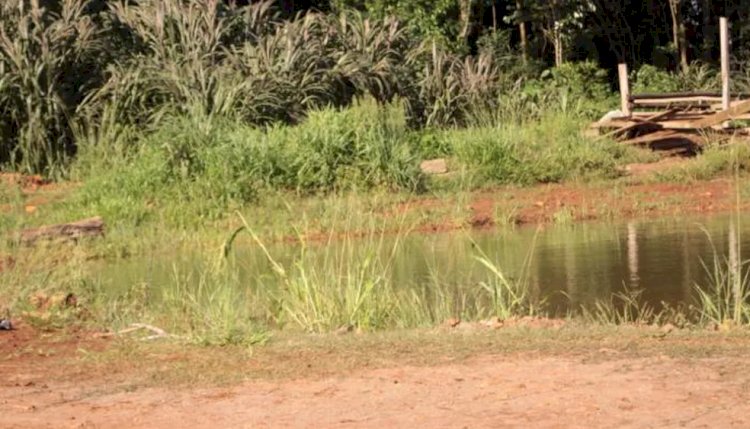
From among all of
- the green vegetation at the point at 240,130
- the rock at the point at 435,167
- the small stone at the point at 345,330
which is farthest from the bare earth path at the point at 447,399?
the rock at the point at 435,167

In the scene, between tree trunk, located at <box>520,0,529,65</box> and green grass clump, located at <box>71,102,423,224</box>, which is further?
tree trunk, located at <box>520,0,529,65</box>

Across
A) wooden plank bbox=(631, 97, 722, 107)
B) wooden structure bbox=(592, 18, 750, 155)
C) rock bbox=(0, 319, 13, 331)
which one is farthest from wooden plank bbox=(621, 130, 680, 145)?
rock bbox=(0, 319, 13, 331)

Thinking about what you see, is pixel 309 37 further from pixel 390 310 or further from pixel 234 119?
pixel 390 310

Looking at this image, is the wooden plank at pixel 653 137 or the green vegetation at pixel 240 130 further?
the wooden plank at pixel 653 137

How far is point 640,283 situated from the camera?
35.8 ft

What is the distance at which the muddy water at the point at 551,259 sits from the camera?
10.6 metres

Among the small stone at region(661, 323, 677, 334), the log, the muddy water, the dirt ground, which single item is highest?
the dirt ground

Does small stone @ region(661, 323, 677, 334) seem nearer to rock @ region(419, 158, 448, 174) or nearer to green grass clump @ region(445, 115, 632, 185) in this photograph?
green grass clump @ region(445, 115, 632, 185)

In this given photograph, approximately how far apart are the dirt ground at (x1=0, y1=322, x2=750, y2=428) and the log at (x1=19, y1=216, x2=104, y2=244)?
6.35m

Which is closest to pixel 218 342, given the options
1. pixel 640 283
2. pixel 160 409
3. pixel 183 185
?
pixel 160 409

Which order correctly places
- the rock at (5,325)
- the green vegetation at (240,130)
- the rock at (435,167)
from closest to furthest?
the rock at (5,325)
the green vegetation at (240,130)
the rock at (435,167)

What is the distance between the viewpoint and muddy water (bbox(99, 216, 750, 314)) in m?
10.6

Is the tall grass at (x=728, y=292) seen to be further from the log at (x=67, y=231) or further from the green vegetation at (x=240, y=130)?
the log at (x=67, y=231)

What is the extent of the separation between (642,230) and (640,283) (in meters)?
4.02
